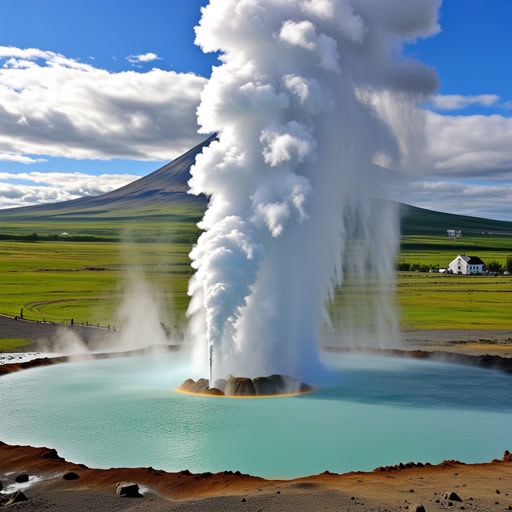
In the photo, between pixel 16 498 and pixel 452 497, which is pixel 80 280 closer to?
pixel 16 498

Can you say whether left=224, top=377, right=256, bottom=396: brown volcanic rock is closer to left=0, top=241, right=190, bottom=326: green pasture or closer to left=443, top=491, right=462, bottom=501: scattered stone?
left=443, top=491, right=462, bottom=501: scattered stone

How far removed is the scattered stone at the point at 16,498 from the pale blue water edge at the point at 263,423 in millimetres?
3835

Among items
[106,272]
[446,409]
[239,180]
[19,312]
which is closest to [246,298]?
[239,180]

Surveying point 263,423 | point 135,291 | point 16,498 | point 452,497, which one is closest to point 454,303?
point 135,291

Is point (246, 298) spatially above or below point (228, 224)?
below

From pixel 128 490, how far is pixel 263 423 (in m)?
9.03

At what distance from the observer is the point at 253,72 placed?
35.5m

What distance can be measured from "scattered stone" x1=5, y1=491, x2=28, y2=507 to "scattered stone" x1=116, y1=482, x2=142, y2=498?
2534 mm

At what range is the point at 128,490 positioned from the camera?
1750 cm

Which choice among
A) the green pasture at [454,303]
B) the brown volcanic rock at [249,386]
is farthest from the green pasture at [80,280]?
the brown volcanic rock at [249,386]

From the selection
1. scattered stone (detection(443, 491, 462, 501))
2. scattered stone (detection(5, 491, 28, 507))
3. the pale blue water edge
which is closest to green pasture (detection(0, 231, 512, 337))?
the pale blue water edge

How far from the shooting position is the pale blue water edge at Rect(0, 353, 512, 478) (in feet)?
71.6

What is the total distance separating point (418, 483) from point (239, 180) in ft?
67.8

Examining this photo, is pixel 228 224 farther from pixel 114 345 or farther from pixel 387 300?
pixel 387 300
